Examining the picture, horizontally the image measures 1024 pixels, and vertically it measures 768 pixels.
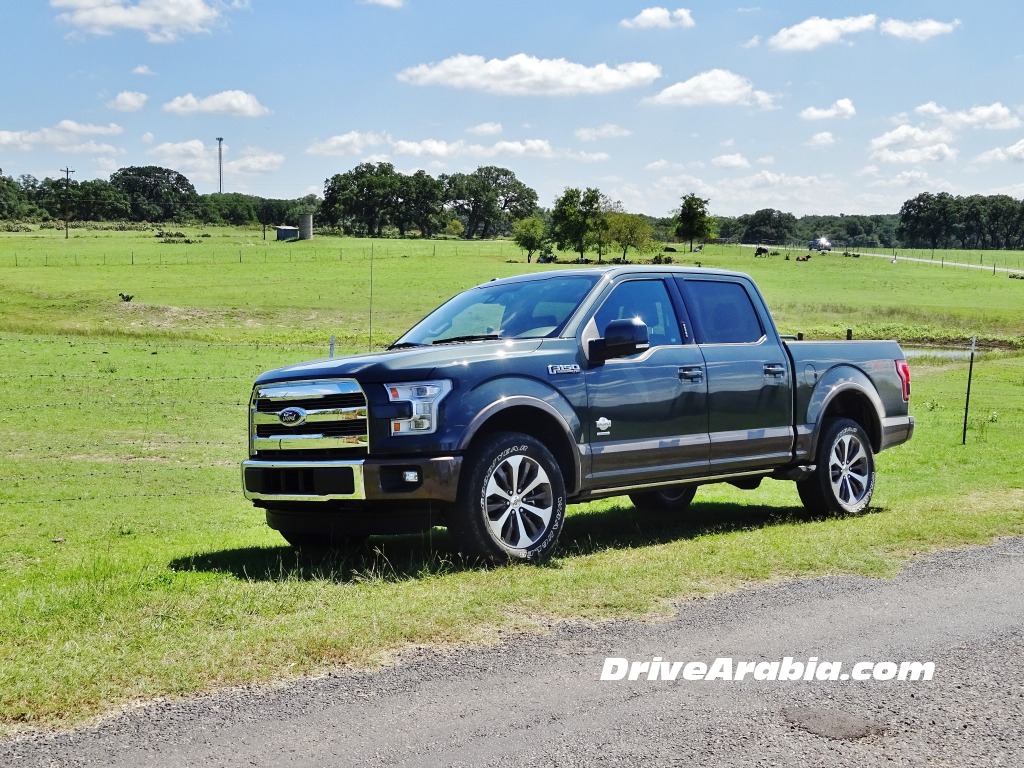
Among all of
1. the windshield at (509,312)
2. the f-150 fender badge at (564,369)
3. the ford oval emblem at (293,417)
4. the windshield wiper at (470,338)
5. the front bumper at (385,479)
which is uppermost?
the windshield at (509,312)

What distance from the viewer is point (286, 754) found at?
4.25 metres

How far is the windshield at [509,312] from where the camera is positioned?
8398 mm

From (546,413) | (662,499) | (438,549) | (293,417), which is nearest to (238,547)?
(438,549)

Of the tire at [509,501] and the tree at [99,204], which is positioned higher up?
the tree at [99,204]

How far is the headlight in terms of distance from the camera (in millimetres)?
7297

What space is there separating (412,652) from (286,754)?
137cm

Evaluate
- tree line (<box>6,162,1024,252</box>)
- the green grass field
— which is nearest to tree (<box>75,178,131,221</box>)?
tree line (<box>6,162,1024,252</box>)

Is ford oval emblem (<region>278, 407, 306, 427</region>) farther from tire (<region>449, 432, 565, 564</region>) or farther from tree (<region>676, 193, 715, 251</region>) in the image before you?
tree (<region>676, 193, 715, 251</region>)

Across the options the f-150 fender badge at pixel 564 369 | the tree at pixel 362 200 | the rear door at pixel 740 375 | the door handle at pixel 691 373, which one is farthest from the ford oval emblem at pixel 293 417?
the tree at pixel 362 200

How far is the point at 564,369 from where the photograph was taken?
26.2 feet

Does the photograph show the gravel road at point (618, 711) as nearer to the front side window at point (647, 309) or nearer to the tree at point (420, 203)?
the front side window at point (647, 309)

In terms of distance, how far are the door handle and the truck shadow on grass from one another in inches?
53.2

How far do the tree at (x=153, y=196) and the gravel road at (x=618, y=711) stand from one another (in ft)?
593

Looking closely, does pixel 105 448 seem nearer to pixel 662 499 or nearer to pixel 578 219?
pixel 662 499
